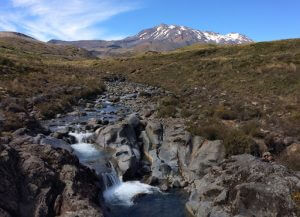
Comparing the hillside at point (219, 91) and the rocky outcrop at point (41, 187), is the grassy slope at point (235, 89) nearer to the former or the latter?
the hillside at point (219, 91)

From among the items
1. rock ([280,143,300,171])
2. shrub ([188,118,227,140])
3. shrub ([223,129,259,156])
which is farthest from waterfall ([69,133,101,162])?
rock ([280,143,300,171])

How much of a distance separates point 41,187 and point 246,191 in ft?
35.1

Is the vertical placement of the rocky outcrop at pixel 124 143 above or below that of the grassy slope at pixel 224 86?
below

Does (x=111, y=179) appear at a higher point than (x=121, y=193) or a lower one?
higher

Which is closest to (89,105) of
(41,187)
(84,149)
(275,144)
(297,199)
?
(84,149)

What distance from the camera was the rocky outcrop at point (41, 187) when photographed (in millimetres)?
20719

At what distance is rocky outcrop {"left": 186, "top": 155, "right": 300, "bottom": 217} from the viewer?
21.6m

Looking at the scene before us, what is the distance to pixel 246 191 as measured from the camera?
2280 cm

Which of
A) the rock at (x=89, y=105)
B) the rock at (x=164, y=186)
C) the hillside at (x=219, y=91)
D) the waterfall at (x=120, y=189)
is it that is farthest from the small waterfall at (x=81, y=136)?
the rock at (x=89, y=105)

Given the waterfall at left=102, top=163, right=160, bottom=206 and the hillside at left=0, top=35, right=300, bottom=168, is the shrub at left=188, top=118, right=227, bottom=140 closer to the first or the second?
the hillside at left=0, top=35, right=300, bottom=168

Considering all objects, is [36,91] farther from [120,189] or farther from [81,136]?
[120,189]

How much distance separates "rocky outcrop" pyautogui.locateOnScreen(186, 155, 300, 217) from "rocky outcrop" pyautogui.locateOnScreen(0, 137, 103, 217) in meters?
6.44

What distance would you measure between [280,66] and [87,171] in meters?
51.6

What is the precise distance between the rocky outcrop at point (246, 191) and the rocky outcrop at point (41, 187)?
6.44 metres
